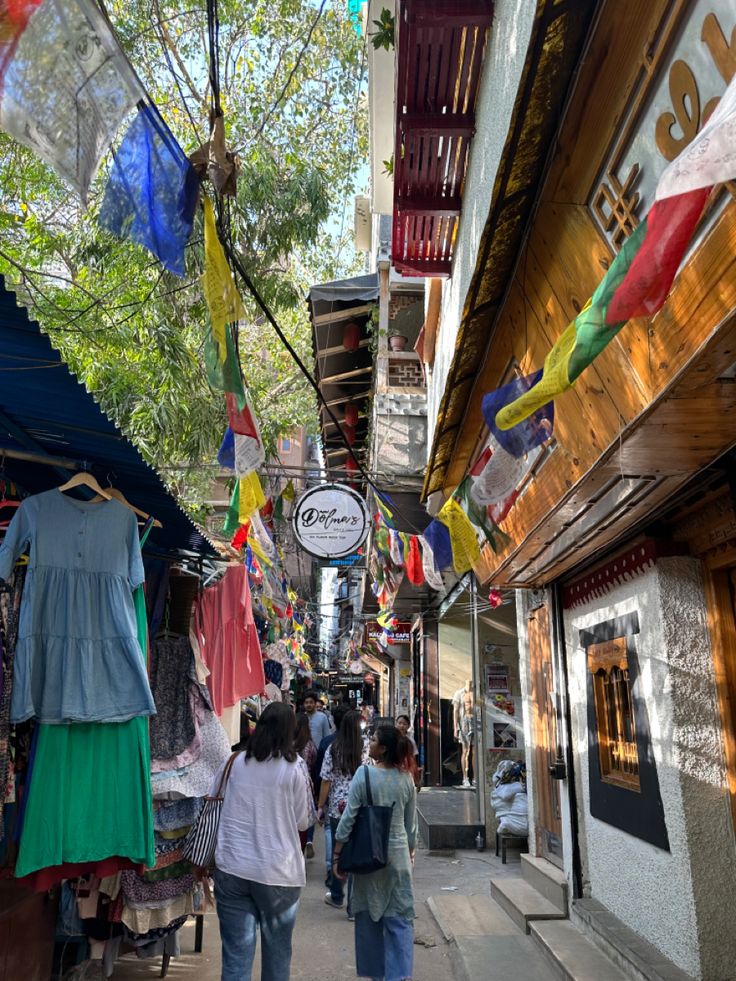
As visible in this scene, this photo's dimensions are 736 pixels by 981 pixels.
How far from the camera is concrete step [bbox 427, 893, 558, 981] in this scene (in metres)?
5.29

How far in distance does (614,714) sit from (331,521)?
13.6 feet

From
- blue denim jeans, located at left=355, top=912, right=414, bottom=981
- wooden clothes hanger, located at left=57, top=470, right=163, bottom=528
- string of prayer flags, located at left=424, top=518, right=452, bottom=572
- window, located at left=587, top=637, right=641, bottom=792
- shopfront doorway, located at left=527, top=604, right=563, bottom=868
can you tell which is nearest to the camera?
wooden clothes hanger, located at left=57, top=470, right=163, bottom=528

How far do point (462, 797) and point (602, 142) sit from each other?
39.4ft

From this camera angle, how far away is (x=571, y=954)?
522cm

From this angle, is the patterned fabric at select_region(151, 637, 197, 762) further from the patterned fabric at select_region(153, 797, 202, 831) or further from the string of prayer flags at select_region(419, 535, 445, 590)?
the string of prayer flags at select_region(419, 535, 445, 590)

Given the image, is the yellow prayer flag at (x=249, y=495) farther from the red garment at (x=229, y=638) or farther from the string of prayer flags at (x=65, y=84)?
the string of prayer flags at (x=65, y=84)

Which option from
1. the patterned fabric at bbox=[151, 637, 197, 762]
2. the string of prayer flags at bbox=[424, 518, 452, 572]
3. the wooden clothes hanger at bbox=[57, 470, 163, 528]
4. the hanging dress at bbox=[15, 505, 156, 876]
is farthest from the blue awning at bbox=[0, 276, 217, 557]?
the string of prayer flags at bbox=[424, 518, 452, 572]

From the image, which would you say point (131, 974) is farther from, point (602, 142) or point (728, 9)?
point (728, 9)

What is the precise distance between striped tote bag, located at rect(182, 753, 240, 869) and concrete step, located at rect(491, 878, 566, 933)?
3233mm

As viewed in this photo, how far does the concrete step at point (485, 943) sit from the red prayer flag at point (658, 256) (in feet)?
16.9

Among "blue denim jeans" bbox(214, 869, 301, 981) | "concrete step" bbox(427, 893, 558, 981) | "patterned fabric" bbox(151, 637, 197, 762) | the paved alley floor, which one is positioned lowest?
the paved alley floor

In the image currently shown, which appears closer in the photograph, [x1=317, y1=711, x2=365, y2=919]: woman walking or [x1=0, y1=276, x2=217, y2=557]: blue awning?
[x1=0, y1=276, x2=217, y2=557]: blue awning

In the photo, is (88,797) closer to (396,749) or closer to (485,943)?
(396,749)

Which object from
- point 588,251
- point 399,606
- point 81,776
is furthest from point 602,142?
point 399,606
